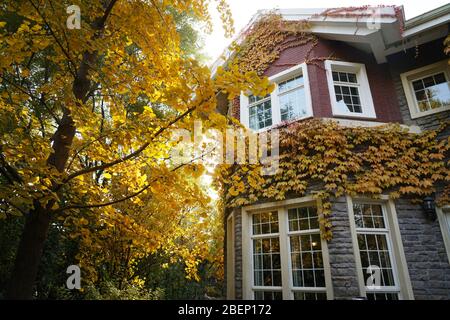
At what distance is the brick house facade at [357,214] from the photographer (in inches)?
195

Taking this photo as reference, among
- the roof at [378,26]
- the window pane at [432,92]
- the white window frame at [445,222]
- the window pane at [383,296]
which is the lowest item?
the window pane at [383,296]

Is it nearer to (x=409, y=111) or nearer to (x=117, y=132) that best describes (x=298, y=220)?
(x=409, y=111)

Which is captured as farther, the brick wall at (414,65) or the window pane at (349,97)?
the window pane at (349,97)

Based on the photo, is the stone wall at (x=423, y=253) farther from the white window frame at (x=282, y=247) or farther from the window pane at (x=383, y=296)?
the white window frame at (x=282, y=247)

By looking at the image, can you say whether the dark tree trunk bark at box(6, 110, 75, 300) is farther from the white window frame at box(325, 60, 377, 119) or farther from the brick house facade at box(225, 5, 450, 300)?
the white window frame at box(325, 60, 377, 119)

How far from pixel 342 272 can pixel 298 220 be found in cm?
123

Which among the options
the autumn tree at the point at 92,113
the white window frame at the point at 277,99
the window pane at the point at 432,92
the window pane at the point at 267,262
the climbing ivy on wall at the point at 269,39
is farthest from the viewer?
the climbing ivy on wall at the point at 269,39

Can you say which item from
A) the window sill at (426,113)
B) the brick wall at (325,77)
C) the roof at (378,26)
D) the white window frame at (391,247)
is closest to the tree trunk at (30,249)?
the white window frame at (391,247)

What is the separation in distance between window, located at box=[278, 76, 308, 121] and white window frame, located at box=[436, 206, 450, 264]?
3255mm

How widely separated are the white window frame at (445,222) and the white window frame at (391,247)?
2.70ft

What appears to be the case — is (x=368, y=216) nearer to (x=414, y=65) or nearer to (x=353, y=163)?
(x=353, y=163)

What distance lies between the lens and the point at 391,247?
17.1 feet

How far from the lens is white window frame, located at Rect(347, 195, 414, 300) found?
190 inches
